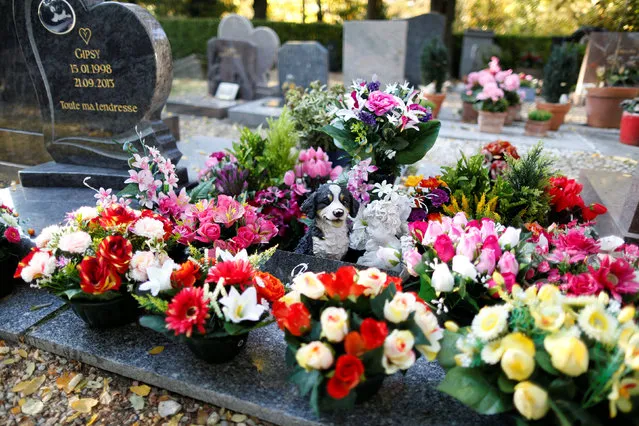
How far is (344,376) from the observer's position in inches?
58.1

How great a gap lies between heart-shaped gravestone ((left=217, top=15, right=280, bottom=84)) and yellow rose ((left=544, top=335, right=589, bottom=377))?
10.5 meters

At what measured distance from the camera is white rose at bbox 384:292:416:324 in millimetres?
1571

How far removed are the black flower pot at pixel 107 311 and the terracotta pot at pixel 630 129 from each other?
6.96 m

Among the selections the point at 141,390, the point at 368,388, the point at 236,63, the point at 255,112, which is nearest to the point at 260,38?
the point at 236,63

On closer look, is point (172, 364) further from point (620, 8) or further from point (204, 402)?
point (620, 8)

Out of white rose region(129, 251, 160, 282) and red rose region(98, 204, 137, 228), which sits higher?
red rose region(98, 204, 137, 228)

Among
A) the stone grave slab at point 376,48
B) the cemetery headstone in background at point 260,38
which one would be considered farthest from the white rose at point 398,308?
the cemetery headstone in background at point 260,38

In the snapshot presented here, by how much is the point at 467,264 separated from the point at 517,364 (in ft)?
1.61

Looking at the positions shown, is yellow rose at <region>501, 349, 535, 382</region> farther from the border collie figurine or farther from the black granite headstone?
the black granite headstone

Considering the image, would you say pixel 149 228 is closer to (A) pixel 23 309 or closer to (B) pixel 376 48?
(A) pixel 23 309

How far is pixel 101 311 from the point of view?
2.13 meters

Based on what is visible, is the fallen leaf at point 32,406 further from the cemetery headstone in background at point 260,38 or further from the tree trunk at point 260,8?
the tree trunk at point 260,8

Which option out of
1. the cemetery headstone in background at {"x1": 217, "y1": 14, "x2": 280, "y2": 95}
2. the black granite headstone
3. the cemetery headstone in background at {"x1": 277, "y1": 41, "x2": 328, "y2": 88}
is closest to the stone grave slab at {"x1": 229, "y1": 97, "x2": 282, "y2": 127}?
the cemetery headstone in background at {"x1": 277, "y1": 41, "x2": 328, "y2": 88}

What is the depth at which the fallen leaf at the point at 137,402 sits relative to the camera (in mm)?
1961
